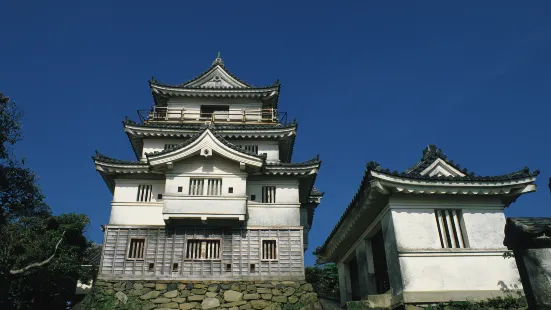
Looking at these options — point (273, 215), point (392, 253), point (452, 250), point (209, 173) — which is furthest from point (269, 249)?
point (452, 250)

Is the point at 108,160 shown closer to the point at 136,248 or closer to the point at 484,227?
the point at 136,248

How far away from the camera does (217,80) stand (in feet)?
109

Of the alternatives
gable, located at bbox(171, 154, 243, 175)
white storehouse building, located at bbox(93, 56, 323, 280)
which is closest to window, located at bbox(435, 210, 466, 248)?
white storehouse building, located at bbox(93, 56, 323, 280)

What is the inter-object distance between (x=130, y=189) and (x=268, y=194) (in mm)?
7755

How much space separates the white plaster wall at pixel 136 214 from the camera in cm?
2330

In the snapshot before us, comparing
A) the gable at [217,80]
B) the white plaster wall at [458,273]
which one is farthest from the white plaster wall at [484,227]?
the gable at [217,80]

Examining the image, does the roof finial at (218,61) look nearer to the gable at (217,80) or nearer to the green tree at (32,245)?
the gable at (217,80)

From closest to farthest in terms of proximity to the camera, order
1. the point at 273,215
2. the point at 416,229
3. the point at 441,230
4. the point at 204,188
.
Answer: the point at 416,229, the point at 441,230, the point at 204,188, the point at 273,215

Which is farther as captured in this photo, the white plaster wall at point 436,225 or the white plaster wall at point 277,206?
the white plaster wall at point 277,206

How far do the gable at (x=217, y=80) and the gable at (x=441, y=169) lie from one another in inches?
706

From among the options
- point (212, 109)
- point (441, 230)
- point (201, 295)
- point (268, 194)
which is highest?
point (212, 109)

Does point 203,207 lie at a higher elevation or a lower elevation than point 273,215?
higher

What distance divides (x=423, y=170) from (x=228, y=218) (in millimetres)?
10180

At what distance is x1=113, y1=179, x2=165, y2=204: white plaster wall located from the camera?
78.7ft
